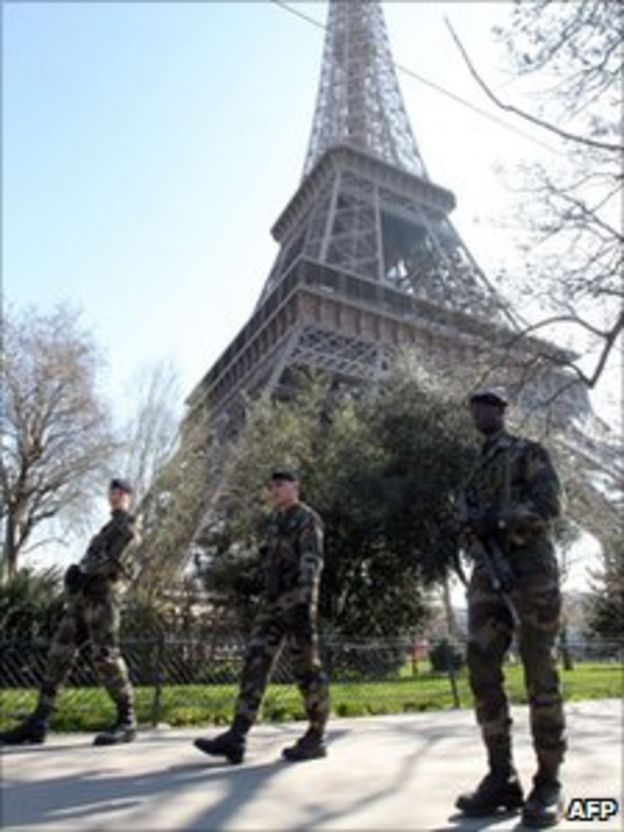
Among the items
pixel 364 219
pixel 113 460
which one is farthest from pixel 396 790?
pixel 364 219

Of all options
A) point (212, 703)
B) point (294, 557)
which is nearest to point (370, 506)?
point (212, 703)

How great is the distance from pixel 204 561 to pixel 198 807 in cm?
1761

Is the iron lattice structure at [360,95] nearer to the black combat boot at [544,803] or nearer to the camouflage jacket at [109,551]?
the camouflage jacket at [109,551]

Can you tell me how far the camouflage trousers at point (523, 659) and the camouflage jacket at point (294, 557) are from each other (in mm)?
1463

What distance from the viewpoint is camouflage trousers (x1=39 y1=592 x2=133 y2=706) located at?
5715mm

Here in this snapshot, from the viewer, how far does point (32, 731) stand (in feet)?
18.4

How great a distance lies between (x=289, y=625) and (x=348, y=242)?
3832 centimetres

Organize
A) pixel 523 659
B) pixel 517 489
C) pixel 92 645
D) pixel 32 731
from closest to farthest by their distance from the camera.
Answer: pixel 523 659
pixel 517 489
pixel 32 731
pixel 92 645

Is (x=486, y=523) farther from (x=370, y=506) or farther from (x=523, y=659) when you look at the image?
(x=370, y=506)

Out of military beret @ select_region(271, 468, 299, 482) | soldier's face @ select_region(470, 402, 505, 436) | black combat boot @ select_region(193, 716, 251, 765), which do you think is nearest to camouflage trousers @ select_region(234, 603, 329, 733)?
black combat boot @ select_region(193, 716, 251, 765)

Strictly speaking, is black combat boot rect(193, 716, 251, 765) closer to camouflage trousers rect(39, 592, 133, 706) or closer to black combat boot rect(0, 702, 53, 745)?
camouflage trousers rect(39, 592, 133, 706)

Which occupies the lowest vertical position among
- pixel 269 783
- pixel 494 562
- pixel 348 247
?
pixel 269 783

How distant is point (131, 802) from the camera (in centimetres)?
368

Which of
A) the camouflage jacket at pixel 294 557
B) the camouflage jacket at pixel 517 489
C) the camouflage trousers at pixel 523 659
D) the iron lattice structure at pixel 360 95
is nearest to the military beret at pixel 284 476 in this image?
the camouflage jacket at pixel 294 557
